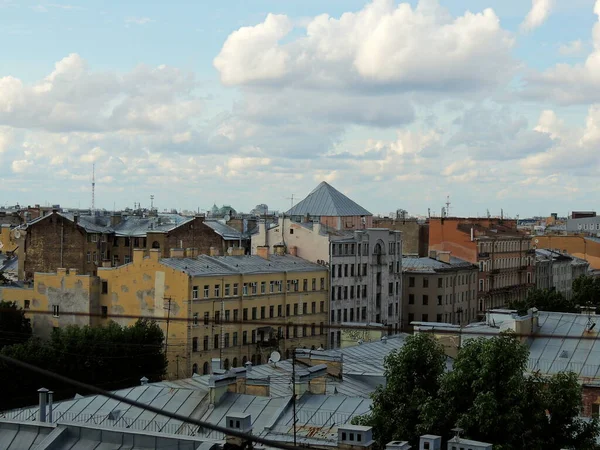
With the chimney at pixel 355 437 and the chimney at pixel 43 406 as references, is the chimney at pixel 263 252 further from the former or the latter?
the chimney at pixel 355 437

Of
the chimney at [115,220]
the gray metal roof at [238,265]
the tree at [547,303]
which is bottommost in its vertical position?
the tree at [547,303]

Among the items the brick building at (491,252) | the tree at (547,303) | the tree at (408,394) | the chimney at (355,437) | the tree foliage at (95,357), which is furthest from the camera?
the brick building at (491,252)

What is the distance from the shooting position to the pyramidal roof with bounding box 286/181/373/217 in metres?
82.9

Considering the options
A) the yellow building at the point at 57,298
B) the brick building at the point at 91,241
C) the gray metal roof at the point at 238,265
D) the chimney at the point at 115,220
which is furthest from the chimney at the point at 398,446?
the chimney at the point at 115,220

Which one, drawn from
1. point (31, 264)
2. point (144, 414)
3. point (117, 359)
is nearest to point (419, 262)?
point (31, 264)

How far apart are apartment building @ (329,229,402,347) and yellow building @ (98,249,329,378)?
334 cm

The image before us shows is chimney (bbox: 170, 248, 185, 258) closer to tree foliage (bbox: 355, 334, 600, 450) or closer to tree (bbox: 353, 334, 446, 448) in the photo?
tree (bbox: 353, 334, 446, 448)

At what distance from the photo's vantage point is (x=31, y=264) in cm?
7775

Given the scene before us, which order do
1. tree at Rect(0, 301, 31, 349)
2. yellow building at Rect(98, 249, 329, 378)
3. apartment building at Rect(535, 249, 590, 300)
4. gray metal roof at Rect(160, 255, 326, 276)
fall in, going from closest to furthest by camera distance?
1. yellow building at Rect(98, 249, 329, 378)
2. tree at Rect(0, 301, 31, 349)
3. gray metal roof at Rect(160, 255, 326, 276)
4. apartment building at Rect(535, 249, 590, 300)

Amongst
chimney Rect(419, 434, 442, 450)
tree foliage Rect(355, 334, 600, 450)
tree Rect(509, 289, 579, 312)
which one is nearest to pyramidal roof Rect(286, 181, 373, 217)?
tree Rect(509, 289, 579, 312)

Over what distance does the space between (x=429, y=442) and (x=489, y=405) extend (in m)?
2.50

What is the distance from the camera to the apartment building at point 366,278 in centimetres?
7250

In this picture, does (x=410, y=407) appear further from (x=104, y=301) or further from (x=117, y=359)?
(x=104, y=301)

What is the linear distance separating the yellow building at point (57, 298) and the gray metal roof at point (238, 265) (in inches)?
195
